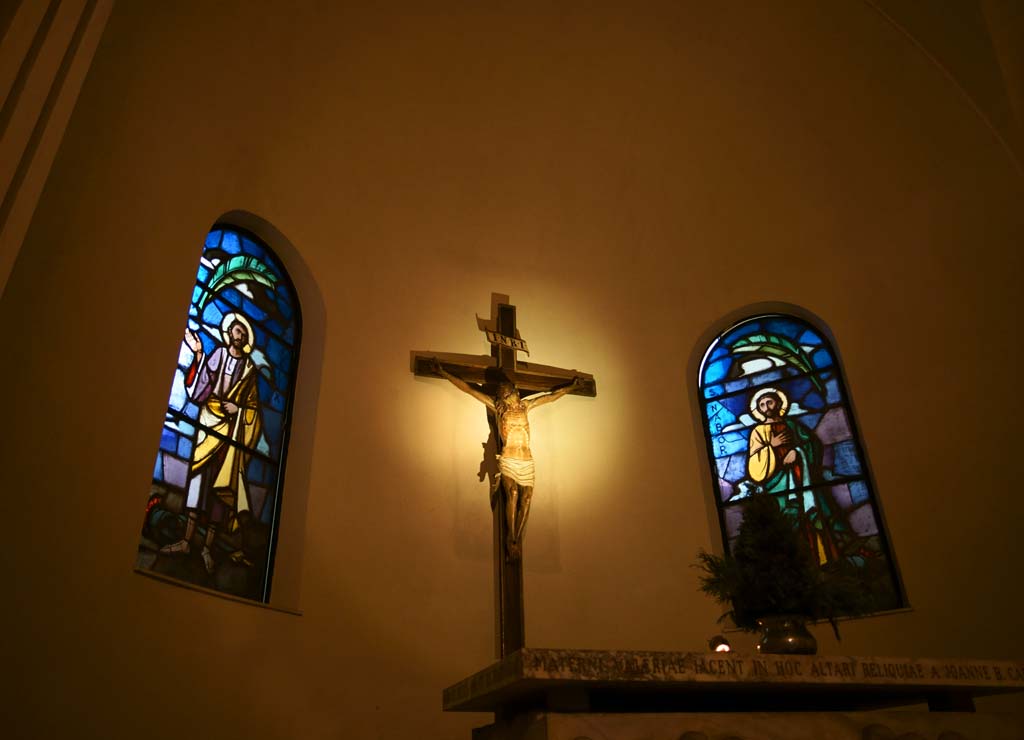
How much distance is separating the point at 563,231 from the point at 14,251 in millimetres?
4337

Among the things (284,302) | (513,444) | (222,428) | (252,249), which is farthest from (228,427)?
(513,444)

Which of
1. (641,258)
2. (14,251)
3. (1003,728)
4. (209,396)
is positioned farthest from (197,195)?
(1003,728)

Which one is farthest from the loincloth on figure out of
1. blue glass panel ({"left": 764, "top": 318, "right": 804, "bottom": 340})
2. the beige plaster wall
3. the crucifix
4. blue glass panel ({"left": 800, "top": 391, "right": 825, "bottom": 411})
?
blue glass panel ({"left": 764, "top": 318, "right": 804, "bottom": 340})

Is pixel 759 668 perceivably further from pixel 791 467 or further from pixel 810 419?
pixel 810 419

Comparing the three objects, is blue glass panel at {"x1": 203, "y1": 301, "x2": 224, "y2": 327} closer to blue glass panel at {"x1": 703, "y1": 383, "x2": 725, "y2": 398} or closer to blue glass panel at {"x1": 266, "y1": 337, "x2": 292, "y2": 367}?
blue glass panel at {"x1": 266, "y1": 337, "x2": 292, "y2": 367}

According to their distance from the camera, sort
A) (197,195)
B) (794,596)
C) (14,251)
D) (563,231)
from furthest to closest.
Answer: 1. (563,231)
2. (197,195)
3. (794,596)
4. (14,251)

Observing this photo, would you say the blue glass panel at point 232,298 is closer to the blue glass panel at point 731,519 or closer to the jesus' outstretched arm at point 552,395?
the jesus' outstretched arm at point 552,395

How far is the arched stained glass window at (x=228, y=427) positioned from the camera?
4.28 metres

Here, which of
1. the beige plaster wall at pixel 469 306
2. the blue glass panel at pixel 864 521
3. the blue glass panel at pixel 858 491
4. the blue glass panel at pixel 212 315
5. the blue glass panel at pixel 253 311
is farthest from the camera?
the blue glass panel at pixel 858 491

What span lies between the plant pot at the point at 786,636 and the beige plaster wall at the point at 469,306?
237 centimetres

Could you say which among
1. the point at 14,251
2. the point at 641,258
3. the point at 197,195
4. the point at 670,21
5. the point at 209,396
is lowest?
the point at 14,251

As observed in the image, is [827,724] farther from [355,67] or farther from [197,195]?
[355,67]

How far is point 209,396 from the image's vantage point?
467 centimetres

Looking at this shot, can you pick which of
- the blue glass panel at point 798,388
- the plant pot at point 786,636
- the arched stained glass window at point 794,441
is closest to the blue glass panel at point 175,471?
the plant pot at point 786,636
